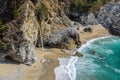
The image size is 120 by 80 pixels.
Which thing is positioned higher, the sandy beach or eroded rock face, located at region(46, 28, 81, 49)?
eroded rock face, located at region(46, 28, 81, 49)

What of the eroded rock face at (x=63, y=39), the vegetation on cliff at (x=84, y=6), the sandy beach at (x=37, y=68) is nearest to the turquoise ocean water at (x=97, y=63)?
the eroded rock face at (x=63, y=39)

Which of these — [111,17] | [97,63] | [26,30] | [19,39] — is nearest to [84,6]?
[111,17]

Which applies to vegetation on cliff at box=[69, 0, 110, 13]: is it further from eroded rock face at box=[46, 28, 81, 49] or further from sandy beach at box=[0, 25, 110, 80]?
sandy beach at box=[0, 25, 110, 80]

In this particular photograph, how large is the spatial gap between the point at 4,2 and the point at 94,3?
4939 cm

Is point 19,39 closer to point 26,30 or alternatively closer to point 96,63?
point 26,30

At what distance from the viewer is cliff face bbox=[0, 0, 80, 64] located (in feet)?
166

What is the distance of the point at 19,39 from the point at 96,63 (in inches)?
657

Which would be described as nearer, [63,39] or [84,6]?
[63,39]

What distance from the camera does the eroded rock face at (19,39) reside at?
50375mm

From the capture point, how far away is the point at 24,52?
166 ft

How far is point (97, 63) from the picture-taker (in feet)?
191

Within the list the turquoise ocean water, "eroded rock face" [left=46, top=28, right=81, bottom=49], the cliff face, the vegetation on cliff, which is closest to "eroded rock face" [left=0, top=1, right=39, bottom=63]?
the cliff face

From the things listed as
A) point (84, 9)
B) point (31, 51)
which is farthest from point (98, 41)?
point (31, 51)

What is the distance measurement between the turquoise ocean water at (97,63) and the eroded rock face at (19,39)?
326 inches
